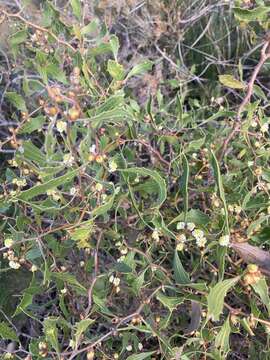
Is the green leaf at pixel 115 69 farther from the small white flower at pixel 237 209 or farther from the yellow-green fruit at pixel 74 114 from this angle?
the small white flower at pixel 237 209

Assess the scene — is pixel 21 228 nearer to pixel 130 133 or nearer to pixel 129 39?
pixel 130 133

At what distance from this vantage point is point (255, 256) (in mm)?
1002

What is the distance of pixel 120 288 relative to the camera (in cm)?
123

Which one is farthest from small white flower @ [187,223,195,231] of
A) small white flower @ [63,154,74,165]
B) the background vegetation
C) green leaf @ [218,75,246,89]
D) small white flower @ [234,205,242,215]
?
green leaf @ [218,75,246,89]

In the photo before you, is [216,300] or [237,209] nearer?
[216,300]

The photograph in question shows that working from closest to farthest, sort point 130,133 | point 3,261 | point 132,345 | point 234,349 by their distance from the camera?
point 130,133 < point 132,345 < point 234,349 < point 3,261

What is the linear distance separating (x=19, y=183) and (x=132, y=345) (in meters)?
0.48

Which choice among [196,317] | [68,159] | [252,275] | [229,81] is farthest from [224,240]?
[229,81]

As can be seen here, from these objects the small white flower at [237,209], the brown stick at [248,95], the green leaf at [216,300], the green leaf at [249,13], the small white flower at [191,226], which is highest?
the green leaf at [249,13]

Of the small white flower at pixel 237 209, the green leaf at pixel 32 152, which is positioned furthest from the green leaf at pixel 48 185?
the small white flower at pixel 237 209

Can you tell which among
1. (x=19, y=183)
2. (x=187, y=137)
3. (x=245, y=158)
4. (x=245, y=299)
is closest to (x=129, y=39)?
(x=187, y=137)

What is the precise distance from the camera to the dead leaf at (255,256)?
997mm

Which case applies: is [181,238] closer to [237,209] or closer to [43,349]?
[237,209]

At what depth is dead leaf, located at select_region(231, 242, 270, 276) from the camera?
3.27 ft
